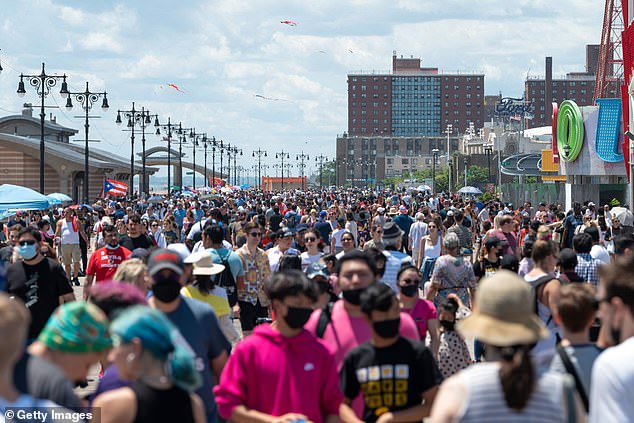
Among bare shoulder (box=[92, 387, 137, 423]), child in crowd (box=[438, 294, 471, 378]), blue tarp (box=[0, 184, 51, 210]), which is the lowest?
child in crowd (box=[438, 294, 471, 378])

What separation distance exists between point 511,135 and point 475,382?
397ft

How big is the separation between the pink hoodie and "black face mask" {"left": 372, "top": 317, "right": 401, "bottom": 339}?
33cm

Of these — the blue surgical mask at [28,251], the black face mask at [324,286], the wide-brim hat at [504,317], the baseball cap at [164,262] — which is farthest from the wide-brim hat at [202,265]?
the wide-brim hat at [504,317]

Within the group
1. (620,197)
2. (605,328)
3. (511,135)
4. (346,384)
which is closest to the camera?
(605,328)

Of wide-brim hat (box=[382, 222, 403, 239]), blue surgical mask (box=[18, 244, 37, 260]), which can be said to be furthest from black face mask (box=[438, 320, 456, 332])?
blue surgical mask (box=[18, 244, 37, 260])

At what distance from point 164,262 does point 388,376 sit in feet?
5.43

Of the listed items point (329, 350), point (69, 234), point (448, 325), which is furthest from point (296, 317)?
point (69, 234)

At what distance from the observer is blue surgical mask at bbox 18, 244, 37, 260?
1005 centimetres

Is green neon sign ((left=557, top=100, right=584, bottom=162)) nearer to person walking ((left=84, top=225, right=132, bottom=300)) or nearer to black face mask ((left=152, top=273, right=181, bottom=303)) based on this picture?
person walking ((left=84, top=225, right=132, bottom=300))

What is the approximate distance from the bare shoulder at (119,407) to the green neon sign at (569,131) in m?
47.9

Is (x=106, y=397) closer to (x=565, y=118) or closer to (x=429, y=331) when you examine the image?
(x=429, y=331)

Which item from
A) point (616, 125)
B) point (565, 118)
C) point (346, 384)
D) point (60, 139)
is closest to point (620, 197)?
point (616, 125)

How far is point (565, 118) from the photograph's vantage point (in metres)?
53.8

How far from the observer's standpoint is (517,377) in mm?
4340
